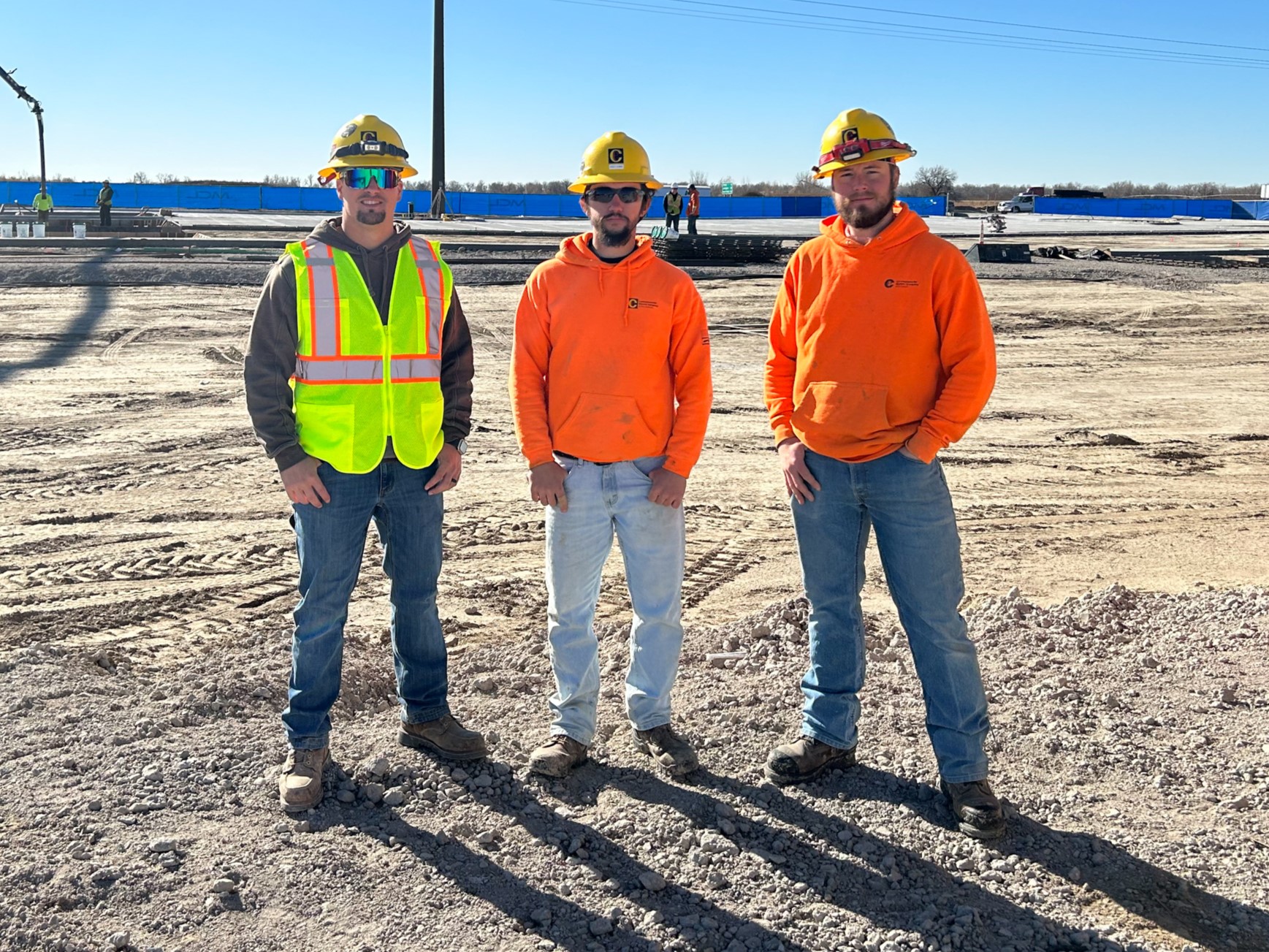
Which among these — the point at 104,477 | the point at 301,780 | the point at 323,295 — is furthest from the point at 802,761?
the point at 104,477

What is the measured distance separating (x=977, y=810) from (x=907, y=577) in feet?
2.71

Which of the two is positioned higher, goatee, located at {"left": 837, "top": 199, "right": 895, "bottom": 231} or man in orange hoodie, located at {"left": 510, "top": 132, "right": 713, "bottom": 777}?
goatee, located at {"left": 837, "top": 199, "right": 895, "bottom": 231}

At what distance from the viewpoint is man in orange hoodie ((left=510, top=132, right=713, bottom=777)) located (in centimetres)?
413

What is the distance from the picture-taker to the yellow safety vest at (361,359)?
4043 mm

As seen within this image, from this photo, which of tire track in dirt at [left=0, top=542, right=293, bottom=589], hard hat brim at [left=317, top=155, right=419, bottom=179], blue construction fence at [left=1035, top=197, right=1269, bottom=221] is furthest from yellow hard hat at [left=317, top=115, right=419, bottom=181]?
blue construction fence at [left=1035, top=197, right=1269, bottom=221]

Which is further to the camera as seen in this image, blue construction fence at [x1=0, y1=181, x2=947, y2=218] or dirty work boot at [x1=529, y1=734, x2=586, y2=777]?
blue construction fence at [x1=0, y1=181, x2=947, y2=218]

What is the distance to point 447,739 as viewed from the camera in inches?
175

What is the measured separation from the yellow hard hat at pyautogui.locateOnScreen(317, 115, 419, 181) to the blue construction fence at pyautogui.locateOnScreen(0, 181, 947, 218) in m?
46.8

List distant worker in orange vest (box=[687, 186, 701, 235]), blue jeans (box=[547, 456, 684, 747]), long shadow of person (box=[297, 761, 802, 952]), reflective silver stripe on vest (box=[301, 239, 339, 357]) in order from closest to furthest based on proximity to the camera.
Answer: long shadow of person (box=[297, 761, 802, 952]), reflective silver stripe on vest (box=[301, 239, 339, 357]), blue jeans (box=[547, 456, 684, 747]), distant worker in orange vest (box=[687, 186, 701, 235])

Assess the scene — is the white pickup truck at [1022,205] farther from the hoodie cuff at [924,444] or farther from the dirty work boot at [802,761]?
the hoodie cuff at [924,444]

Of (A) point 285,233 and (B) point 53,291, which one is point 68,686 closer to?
(B) point 53,291

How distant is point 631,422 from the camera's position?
4.19 meters

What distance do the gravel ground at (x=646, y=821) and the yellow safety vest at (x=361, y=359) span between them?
1239 mm

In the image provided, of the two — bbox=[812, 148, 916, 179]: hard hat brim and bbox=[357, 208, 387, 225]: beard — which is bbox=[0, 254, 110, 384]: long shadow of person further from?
bbox=[812, 148, 916, 179]: hard hat brim
